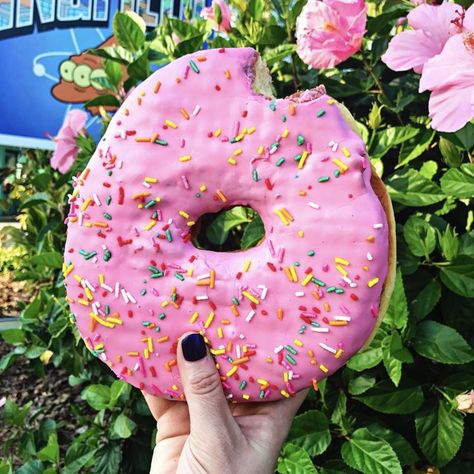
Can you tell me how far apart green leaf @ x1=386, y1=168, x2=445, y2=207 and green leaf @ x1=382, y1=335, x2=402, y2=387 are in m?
0.30

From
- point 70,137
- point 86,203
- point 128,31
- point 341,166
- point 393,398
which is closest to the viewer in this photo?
point 341,166

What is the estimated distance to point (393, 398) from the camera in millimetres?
1225

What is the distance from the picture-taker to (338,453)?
1.38 m

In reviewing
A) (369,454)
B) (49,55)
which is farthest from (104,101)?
(49,55)

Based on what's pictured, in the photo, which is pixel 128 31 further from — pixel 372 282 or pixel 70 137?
pixel 372 282

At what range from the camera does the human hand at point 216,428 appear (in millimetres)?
917

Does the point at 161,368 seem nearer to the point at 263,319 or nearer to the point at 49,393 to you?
the point at 263,319

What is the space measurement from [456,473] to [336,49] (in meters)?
1.02

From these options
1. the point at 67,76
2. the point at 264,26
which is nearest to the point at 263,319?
the point at 264,26

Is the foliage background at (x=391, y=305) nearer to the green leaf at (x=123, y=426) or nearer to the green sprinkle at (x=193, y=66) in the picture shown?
the green leaf at (x=123, y=426)

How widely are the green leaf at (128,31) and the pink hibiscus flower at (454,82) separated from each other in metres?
0.82

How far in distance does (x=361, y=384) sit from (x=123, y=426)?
0.69 metres

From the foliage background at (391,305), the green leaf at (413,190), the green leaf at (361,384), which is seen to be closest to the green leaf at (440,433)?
the foliage background at (391,305)

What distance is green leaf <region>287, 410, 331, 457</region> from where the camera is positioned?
1.28m
